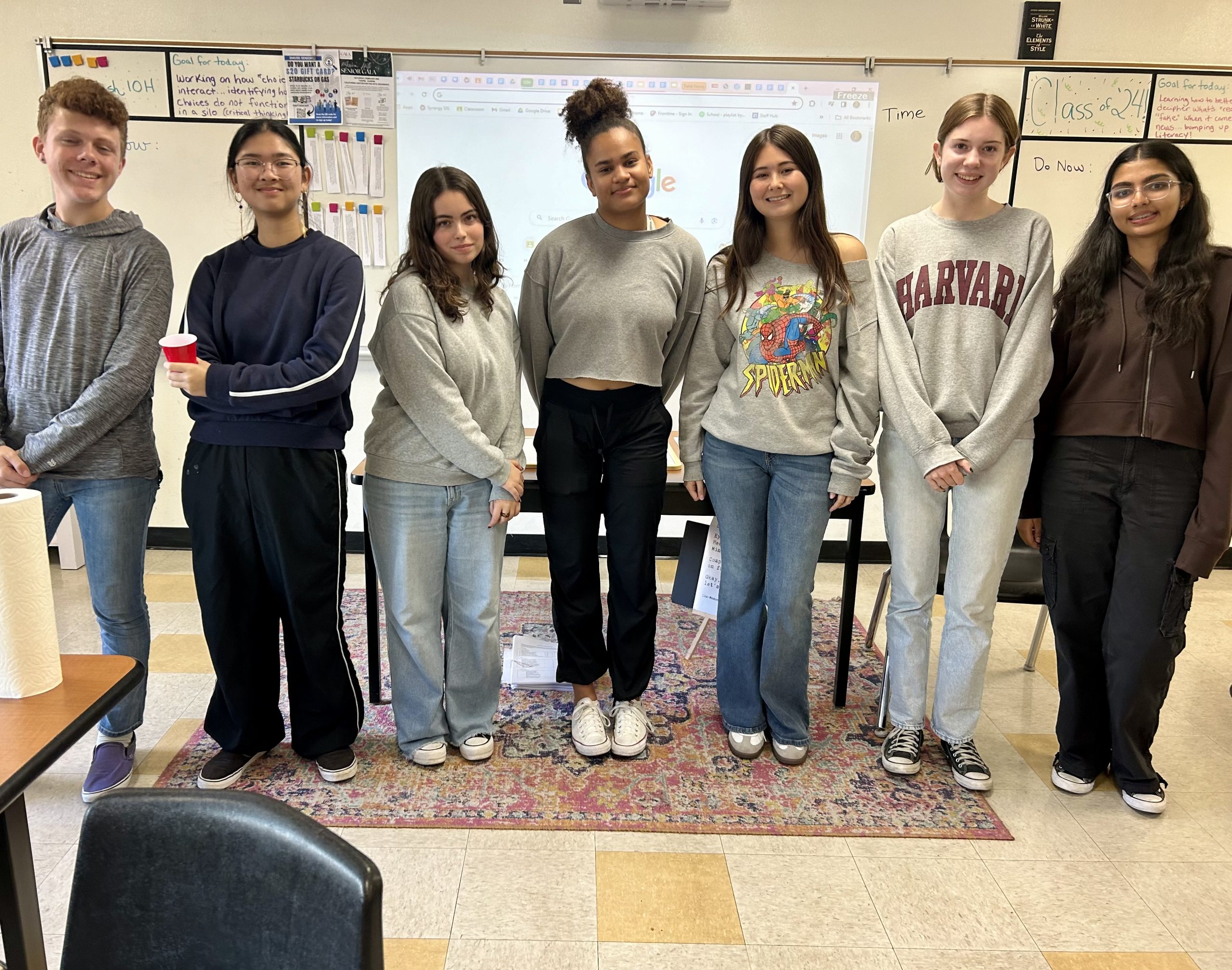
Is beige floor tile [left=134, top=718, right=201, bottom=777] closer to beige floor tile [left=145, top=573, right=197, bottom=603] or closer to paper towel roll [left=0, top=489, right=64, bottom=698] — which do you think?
beige floor tile [left=145, top=573, right=197, bottom=603]

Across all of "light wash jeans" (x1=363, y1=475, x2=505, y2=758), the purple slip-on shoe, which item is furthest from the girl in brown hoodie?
the purple slip-on shoe

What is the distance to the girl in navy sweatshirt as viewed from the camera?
6.01 feet

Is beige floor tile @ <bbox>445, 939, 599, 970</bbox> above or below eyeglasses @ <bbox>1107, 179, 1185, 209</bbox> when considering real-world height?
below

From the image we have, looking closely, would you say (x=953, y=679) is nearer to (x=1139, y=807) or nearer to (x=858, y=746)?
(x=858, y=746)

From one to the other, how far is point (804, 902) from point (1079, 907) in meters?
0.57

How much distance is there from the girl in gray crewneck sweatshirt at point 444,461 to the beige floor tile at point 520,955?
0.63 meters

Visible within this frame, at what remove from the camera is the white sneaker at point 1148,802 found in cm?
207

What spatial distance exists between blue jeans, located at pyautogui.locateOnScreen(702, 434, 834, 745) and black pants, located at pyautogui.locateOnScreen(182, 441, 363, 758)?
0.95 m

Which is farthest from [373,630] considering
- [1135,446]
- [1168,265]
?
[1168,265]

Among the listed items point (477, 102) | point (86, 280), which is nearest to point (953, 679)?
point (86, 280)

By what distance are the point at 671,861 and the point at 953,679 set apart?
2.80ft

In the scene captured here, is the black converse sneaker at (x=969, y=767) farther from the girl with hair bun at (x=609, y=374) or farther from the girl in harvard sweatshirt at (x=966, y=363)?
the girl with hair bun at (x=609, y=374)

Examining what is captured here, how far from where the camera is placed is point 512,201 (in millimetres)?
3672

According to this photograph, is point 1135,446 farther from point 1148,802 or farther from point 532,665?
point 532,665
